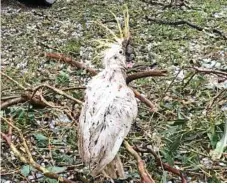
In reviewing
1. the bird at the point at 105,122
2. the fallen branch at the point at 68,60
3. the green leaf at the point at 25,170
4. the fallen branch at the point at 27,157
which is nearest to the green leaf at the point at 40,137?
the fallen branch at the point at 27,157

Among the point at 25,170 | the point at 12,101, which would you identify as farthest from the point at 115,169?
the point at 12,101

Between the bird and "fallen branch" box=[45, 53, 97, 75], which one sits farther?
"fallen branch" box=[45, 53, 97, 75]

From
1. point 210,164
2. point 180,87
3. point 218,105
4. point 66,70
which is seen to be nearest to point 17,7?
point 66,70

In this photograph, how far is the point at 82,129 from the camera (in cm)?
153

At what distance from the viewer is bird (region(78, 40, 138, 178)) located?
1464 millimetres

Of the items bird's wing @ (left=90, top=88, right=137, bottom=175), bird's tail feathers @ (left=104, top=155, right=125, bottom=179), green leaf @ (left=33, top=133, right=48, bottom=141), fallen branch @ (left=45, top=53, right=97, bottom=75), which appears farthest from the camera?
fallen branch @ (left=45, top=53, right=97, bottom=75)

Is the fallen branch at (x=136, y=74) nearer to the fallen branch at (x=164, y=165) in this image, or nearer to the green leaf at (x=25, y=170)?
the fallen branch at (x=164, y=165)

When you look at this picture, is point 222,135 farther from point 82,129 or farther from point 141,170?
point 82,129

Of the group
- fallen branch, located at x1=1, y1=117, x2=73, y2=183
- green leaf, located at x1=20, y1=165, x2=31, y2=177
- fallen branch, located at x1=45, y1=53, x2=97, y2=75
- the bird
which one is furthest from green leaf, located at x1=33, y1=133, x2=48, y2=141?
fallen branch, located at x1=45, y1=53, x2=97, y2=75

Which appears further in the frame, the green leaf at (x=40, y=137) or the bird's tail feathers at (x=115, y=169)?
the green leaf at (x=40, y=137)

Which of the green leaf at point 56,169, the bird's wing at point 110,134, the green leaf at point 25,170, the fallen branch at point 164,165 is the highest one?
the bird's wing at point 110,134

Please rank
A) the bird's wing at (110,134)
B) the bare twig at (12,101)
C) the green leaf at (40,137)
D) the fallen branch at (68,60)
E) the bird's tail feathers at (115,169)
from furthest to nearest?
the fallen branch at (68,60) → the bare twig at (12,101) → the green leaf at (40,137) → the bird's tail feathers at (115,169) → the bird's wing at (110,134)

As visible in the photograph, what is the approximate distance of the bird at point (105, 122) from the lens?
146cm

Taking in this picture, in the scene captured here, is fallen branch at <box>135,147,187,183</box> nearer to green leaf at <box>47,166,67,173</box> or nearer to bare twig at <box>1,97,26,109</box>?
green leaf at <box>47,166,67,173</box>
